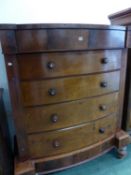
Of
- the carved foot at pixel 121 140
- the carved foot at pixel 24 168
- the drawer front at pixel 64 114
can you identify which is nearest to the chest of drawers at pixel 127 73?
the carved foot at pixel 121 140

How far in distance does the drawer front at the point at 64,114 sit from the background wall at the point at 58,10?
0.77 meters

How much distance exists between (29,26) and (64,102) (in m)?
0.49

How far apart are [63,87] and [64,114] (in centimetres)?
19

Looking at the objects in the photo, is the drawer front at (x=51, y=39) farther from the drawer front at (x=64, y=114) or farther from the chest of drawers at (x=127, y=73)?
the chest of drawers at (x=127, y=73)

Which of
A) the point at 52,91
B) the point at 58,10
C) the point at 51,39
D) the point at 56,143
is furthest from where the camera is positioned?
the point at 58,10

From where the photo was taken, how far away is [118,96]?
123 cm

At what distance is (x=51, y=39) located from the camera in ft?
2.87

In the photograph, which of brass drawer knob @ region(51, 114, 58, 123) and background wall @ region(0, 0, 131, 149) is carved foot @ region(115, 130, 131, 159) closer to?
brass drawer knob @ region(51, 114, 58, 123)

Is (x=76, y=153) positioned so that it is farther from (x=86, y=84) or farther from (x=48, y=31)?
(x=48, y=31)

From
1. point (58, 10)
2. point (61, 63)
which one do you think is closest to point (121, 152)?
point (61, 63)

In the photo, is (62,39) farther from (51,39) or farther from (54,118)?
(54,118)

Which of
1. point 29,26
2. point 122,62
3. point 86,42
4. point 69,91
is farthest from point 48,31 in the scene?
point 122,62

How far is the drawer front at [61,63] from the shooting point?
0.92 meters

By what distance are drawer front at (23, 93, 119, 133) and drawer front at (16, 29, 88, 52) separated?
14.2 inches
